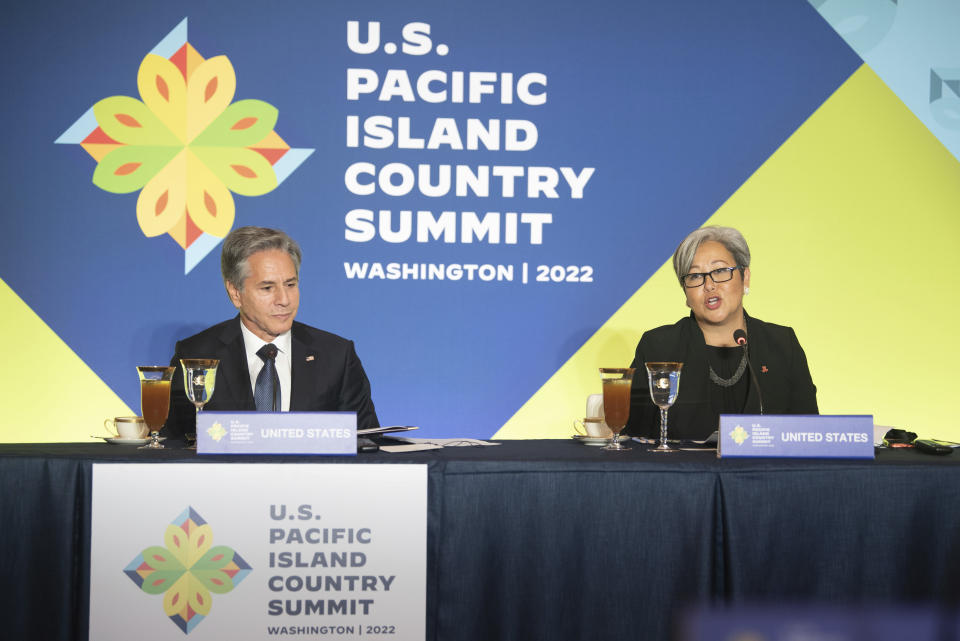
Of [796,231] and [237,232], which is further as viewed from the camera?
[796,231]

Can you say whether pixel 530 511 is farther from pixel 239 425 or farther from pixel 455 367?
pixel 455 367

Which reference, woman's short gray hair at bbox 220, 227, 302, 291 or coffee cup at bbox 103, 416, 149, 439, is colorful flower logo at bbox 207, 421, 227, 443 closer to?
coffee cup at bbox 103, 416, 149, 439

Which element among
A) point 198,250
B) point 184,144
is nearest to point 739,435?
point 198,250

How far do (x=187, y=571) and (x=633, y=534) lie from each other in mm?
918

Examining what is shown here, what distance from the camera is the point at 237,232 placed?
2811 millimetres

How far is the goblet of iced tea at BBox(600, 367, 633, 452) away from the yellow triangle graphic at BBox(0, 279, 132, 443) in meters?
2.52

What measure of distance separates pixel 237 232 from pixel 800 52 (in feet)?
8.88

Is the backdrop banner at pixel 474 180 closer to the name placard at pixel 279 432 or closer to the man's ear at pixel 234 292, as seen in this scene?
the man's ear at pixel 234 292


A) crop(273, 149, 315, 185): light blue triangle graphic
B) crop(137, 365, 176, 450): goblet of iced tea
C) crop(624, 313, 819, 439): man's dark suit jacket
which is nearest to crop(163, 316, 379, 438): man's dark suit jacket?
crop(137, 365, 176, 450): goblet of iced tea

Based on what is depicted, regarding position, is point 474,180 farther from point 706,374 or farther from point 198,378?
point 198,378

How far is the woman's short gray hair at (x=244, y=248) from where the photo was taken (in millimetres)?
2775

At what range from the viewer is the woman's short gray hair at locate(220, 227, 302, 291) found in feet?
9.11

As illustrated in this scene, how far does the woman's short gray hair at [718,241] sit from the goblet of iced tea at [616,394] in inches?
38.3

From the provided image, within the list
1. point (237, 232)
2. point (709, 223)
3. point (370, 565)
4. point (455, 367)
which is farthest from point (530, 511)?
point (709, 223)
